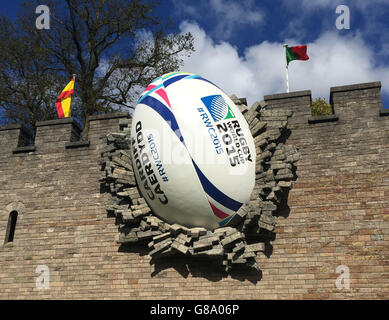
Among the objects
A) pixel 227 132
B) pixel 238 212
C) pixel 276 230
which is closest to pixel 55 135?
pixel 227 132

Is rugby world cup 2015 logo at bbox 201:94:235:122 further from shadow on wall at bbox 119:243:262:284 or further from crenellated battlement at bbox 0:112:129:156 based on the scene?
shadow on wall at bbox 119:243:262:284

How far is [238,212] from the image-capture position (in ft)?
24.4

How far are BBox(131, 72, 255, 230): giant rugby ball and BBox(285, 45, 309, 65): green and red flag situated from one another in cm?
266

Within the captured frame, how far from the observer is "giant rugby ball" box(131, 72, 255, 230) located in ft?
24.1

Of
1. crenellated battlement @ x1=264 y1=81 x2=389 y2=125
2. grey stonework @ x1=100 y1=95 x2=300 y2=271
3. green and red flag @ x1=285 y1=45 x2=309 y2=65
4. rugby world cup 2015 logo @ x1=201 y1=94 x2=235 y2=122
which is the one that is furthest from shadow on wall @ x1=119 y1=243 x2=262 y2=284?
green and red flag @ x1=285 y1=45 x2=309 y2=65

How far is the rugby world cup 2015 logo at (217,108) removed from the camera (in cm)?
771

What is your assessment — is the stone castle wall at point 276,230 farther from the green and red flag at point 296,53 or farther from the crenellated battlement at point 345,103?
the green and red flag at point 296,53

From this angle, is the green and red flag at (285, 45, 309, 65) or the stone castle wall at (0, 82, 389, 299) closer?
the stone castle wall at (0, 82, 389, 299)

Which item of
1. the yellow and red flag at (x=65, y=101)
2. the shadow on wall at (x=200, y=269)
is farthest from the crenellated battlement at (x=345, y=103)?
the yellow and red flag at (x=65, y=101)

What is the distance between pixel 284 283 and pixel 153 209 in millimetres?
2729

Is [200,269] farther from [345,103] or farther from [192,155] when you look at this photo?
[345,103]

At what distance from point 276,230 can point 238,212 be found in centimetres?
86

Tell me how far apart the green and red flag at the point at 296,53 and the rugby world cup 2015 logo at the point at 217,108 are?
2.70 metres
